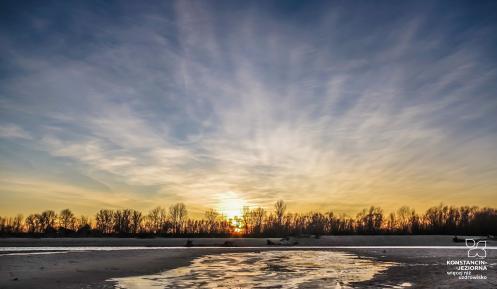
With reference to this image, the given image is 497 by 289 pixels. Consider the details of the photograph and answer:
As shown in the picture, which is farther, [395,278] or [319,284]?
[395,278]

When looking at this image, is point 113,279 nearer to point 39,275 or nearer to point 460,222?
point 39,275

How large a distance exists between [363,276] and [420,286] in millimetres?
4719

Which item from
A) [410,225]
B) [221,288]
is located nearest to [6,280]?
[221,288]

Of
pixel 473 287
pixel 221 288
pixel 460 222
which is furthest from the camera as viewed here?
pixel 460 222

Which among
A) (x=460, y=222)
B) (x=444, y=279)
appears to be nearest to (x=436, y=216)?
(x=460, y=222)

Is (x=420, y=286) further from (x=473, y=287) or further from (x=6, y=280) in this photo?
(x=6, y=280)

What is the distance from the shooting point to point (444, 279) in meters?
23.6

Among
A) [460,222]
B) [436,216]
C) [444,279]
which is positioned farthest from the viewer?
[436,216]

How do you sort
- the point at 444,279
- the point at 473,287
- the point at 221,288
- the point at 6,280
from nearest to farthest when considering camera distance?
1. the point at 221,288
2. the point at 473,287
3. the point at 6,280
4. the point at 444,279

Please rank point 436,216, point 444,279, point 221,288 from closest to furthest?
1. point 221,288
2. point 444,279
3. point 436,216

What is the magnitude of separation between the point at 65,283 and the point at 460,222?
189333mm

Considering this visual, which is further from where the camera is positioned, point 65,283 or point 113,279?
point 113,279

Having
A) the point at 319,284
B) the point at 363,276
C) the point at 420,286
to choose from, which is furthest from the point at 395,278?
the point at 319,284

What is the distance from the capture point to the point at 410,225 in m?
187
